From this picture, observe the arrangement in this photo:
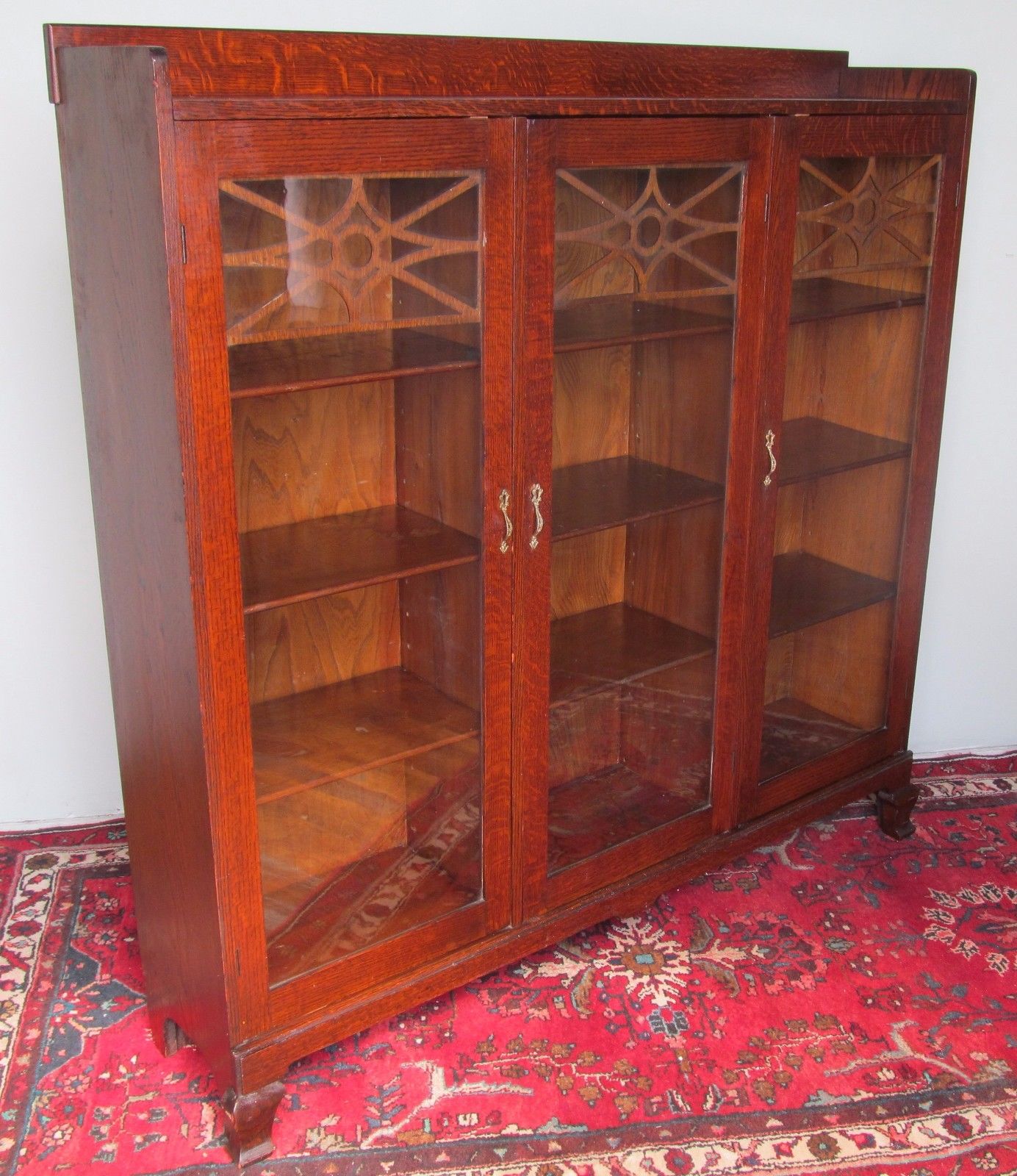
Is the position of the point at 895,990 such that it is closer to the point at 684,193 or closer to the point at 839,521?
the point at 839,521

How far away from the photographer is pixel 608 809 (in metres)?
2.00

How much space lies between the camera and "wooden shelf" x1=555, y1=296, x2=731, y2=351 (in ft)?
5.56

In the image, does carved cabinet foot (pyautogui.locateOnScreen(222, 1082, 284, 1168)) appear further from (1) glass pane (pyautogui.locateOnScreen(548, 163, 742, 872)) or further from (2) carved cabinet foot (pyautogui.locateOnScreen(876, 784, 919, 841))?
(2) carved cabinet foot (pyautogui.locateOnScreen(876, 784, 919, 841))

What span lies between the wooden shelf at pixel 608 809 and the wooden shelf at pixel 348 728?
228mm

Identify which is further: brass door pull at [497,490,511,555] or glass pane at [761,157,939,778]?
glass pane at [761,157,939,778]

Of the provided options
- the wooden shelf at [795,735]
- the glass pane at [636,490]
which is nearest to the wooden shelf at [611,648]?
the glass pane at [636,490]

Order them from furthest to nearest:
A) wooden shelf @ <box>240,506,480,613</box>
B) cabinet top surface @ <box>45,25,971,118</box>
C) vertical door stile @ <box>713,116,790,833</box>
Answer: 1. vertical door stile @ <box>713,116,790,833</box>
2. wooden shelf @ <box>240,506,480,613</box>
3. cabinet top surface @ <box>45,25,971,118</box>

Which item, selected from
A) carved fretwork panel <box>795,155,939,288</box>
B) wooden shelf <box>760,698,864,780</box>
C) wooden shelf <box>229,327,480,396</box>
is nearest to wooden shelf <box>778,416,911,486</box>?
carved fretwork panel <box>795,155,939,288</box>

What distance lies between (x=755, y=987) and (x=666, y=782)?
33cm

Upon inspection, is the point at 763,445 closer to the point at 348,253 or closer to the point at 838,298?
the point at 838,298

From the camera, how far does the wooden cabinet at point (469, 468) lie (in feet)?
4.66

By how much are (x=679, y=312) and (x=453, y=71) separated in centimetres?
48

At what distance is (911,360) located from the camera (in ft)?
7.02

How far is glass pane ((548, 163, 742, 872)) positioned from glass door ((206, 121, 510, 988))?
0.14m
